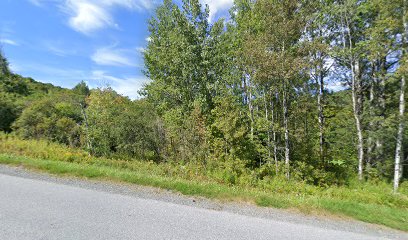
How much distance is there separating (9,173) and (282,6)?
49.7 feet

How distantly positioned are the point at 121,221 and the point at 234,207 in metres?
2.56

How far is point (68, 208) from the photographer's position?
4.55 metres

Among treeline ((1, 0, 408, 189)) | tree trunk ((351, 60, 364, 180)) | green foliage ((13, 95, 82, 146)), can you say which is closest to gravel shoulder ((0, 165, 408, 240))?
treeline ((1, 0, 408, 189))

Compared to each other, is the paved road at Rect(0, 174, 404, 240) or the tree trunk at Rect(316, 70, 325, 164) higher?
the tree trunk at Rect(316, 70, 325, 164)

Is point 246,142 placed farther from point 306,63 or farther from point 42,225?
point 42,225

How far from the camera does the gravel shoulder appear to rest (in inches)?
180

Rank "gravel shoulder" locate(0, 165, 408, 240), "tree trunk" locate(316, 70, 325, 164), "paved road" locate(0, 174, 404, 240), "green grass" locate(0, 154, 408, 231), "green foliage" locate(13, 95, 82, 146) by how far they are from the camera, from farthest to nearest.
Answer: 1. "green foliage" locate(13, 95, 82, 146)
2. "tree trunk" locate(316, 70, 325, 164)
3. "green grass" locate(0, 154, 408, 231)
4. "gravel shoulder" locate(0, 165, 408, 240)
5. "paved road" locate(0, 174, 404, 240)

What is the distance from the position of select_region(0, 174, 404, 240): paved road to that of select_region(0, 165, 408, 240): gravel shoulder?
23 centimetres

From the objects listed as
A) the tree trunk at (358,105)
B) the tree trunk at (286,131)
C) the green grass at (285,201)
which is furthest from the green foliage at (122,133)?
the tree trunk at (358,105)

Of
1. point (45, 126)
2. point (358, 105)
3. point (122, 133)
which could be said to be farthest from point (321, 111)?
point (45, 126)

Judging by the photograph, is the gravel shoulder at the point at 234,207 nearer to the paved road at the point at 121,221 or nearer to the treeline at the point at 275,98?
the paved road at the point at 121,221

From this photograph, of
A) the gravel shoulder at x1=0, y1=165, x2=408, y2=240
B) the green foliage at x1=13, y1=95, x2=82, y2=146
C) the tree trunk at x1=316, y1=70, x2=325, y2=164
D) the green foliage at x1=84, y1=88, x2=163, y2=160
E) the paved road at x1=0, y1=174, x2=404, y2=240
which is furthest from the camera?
the green foliage at x1=13, y1=95, x2=82, y2=146

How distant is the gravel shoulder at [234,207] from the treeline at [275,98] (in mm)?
6025

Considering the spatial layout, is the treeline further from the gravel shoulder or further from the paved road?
the paved road
